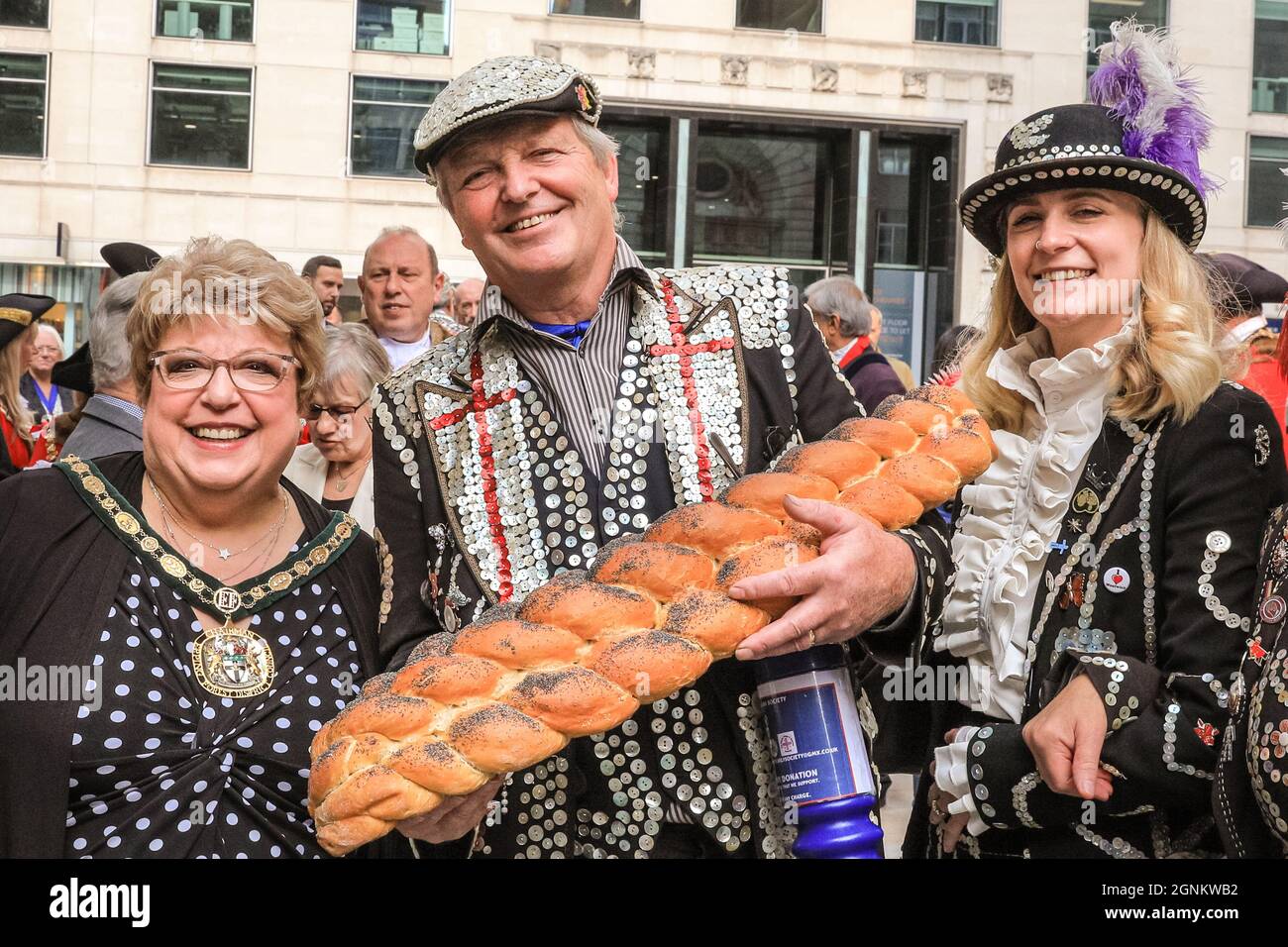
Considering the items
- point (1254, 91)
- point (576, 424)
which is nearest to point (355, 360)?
point (576, 424)

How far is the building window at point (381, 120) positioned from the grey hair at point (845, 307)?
22.1ft

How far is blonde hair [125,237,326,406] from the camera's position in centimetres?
231

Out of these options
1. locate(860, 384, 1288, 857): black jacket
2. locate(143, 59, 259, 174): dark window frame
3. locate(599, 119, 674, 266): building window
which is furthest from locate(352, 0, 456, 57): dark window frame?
locate(860, 384, 1288, 857): black jacket

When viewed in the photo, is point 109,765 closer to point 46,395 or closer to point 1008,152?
point 1008,152

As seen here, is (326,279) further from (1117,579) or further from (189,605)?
(1117,579)

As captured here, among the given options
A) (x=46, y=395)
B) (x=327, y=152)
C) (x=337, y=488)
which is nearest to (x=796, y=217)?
(x=327, y=152)

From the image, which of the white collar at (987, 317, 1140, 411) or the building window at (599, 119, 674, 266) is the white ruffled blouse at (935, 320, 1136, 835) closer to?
the white collar at (987, 317, 1140, 411)

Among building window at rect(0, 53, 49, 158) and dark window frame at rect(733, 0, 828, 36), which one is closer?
building window at rect(0, 53, 49, 158)

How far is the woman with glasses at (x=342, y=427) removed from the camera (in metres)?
4.17

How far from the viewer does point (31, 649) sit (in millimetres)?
2158

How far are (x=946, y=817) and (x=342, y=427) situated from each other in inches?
100

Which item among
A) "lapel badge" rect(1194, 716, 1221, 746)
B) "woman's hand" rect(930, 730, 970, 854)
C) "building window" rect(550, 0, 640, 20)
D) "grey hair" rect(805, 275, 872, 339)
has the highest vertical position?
"building window" rect(550, 0, 640, 20)

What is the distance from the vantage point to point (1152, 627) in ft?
6.90

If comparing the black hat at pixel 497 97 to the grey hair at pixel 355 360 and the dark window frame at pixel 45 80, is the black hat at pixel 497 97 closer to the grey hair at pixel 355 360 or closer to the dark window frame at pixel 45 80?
the grey hair at pixel 355 360
